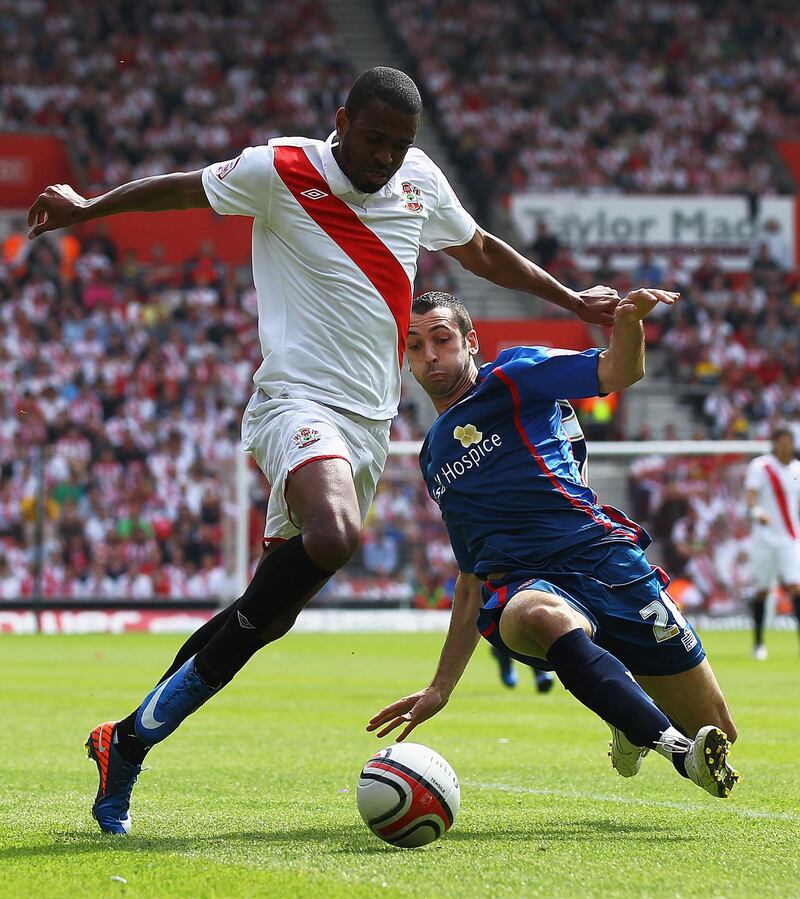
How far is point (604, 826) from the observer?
545 cm

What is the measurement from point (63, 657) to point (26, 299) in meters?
10.3

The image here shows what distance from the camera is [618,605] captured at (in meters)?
5.61

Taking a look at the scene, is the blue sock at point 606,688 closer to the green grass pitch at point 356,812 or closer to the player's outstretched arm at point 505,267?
the green grass pitch at point 356,812

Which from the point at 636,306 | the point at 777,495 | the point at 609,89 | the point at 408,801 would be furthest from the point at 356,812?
the point at 609,89

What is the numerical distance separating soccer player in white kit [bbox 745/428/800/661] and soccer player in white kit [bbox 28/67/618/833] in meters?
12.7

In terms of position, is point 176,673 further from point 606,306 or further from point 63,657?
point 63,657

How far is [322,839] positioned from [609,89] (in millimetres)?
32390

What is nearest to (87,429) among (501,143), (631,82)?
(501,143)

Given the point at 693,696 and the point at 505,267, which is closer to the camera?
the point at 693,696

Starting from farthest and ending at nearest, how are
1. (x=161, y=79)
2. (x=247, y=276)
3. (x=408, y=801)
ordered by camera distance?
(x=161, y=79) → (x=247, y=276) → (x=408, y=801)

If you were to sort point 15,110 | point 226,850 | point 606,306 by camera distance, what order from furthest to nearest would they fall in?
point 15,110
point 606,306
point 226,850

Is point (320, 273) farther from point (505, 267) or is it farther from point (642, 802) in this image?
point (642, 802)

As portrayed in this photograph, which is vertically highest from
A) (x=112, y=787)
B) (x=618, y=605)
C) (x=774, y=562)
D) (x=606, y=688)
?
(x=618, y=605)

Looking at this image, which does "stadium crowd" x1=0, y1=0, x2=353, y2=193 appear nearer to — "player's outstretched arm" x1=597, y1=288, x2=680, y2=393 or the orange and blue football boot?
the orange and blue football boot
